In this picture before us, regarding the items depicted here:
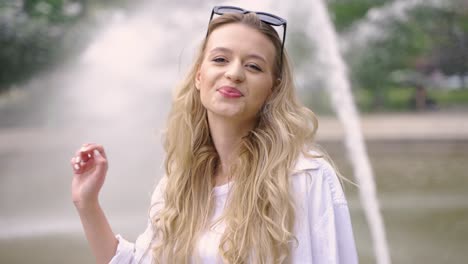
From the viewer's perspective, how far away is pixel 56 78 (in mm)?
8367

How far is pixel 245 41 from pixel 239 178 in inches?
13.5

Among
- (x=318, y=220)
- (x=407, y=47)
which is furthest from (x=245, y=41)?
(x=407, y=47)

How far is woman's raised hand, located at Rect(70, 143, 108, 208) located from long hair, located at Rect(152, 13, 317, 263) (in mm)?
179

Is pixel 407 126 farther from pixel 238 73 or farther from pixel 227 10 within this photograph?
pixel 238 73

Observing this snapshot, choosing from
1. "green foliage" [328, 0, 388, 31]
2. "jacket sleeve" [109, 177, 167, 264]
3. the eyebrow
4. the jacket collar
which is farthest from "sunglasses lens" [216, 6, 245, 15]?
"green foliage" [328, 0, 388, 31]

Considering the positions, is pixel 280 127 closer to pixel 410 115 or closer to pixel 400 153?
pixel 400 153

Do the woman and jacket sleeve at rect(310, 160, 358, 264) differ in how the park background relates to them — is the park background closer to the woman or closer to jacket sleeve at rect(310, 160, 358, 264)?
the woman

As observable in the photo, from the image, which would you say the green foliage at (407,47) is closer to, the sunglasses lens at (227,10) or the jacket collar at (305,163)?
the sunglasses lens at (227,10)

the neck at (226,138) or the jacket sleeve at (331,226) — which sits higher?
the neck at (226,138)

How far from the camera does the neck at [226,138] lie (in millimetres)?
1968

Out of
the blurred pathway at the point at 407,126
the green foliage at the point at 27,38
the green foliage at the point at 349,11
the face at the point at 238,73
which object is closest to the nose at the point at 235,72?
the face at the point at 238,73

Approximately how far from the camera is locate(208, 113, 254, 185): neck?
1968mm

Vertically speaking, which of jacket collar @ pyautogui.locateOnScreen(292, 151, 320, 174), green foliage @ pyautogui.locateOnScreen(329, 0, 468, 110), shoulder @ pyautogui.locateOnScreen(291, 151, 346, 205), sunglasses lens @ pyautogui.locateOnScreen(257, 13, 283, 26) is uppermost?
green foliage @ pyautogui.locateOnScreen(329, 0, 468, 110)

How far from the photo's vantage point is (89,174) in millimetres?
1962
